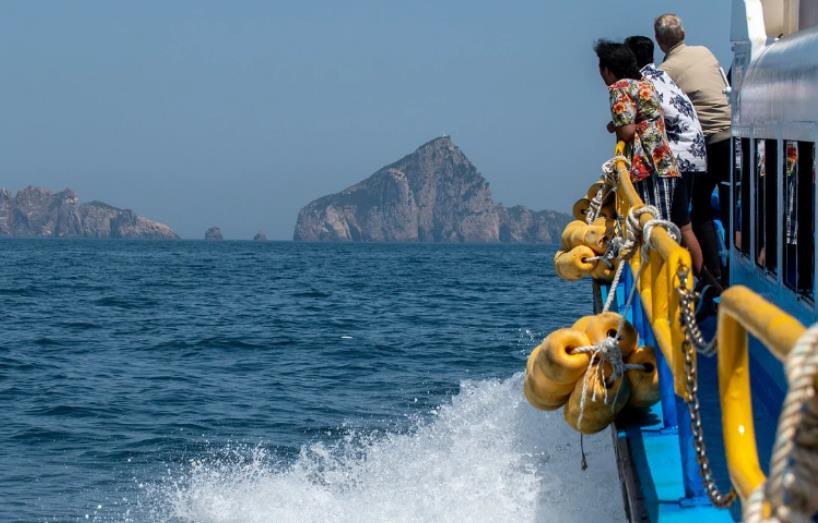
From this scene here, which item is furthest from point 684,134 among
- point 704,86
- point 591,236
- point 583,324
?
point 583,324

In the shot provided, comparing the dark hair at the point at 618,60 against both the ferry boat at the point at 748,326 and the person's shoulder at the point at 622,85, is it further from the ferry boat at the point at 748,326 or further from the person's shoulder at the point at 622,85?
the ferry boat at the point at 748,326

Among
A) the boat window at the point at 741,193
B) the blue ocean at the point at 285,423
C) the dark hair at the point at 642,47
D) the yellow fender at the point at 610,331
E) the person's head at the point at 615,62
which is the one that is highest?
the dark hair at the point at 642,47

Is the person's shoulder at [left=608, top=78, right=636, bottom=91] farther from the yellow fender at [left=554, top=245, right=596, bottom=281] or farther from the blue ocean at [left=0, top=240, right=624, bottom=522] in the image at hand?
the yellow fender at [left=554, top=245, right=596, bottom=281]

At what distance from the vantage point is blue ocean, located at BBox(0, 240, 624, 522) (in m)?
7.93

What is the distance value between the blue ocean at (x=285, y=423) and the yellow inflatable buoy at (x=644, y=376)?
3.55 feet

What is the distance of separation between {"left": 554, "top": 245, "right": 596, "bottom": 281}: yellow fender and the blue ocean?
121 cm

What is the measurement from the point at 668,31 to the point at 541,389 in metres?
3.53

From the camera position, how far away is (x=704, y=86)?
7.32 metres

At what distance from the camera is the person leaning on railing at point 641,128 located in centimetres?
588

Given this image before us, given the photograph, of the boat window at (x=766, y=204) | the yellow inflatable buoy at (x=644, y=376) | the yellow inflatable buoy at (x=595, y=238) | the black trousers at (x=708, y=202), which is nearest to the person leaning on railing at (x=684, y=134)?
the black trousers at (x=708, y=202)

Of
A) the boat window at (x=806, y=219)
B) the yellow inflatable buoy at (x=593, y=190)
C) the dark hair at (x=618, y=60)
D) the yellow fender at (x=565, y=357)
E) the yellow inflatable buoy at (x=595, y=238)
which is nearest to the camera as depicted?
the boat window at (x=806, y=219)

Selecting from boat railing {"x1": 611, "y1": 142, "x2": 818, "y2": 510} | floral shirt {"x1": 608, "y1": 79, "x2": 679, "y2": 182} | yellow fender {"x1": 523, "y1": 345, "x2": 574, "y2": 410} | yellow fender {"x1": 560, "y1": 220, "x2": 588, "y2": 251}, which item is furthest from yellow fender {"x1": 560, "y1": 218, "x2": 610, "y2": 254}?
boat railing {"x1": 611, "y1": 142, "x2": 818, "y2": 510}

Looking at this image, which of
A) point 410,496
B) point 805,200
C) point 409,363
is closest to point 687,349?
point 805,200

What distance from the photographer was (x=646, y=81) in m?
6.29
